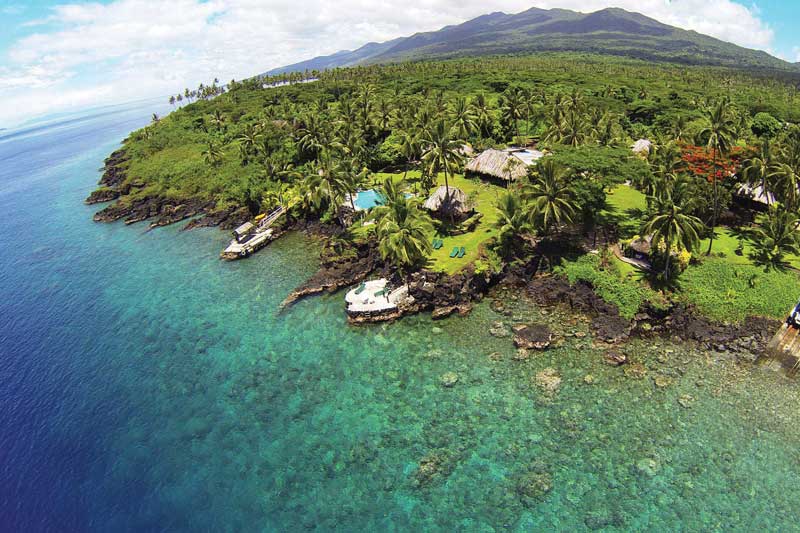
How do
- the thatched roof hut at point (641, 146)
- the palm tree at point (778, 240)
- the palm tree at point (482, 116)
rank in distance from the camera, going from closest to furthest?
1. the palm tree at point (778, 240)
2. the thatched roof hut at point (641, 146)
3. the palm tree at point (482, 116)

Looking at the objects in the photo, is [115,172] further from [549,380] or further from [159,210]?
[549,380]

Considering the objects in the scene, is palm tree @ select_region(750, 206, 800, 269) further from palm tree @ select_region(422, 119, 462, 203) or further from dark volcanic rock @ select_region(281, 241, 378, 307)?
dark volcanic rock @ select_region(281, 241, 378, 307)

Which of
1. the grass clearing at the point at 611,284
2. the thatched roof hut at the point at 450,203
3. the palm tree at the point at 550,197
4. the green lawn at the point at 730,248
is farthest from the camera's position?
the thatched roof hut at the point at 450,203

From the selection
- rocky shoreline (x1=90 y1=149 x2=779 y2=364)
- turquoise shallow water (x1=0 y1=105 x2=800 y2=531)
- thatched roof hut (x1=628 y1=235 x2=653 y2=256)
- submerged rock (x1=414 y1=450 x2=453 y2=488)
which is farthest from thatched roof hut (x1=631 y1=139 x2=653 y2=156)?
submerged rock (x1=414 y1=450 x2=453 y2=488)

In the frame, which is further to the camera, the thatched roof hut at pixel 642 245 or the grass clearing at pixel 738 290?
the thatched roof hut at pixel 642 245

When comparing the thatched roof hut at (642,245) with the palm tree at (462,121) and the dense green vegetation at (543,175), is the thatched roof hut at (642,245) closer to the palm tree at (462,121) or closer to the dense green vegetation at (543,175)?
the dense green vegetation at (543,175)

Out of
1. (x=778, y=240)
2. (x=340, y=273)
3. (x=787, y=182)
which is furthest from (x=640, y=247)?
(x=340, y=273)

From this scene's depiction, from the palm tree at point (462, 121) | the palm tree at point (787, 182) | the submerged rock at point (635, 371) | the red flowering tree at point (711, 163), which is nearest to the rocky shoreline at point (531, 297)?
the submerged rock at point (635, 371)

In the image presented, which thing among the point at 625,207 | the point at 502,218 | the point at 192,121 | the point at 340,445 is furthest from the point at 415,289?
the point at 192,121

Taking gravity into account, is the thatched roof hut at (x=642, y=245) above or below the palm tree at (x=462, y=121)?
below
